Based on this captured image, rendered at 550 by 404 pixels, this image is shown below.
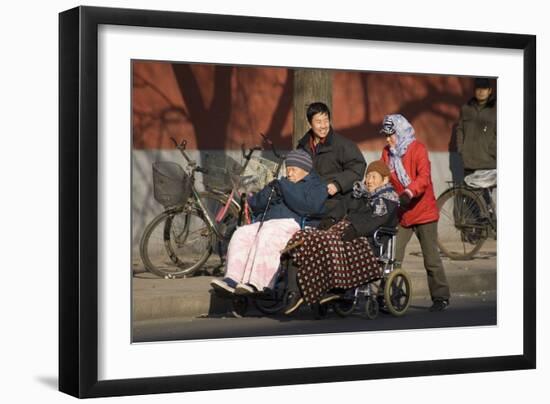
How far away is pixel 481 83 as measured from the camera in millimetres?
14703

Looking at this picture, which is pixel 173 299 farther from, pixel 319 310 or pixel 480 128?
pixel 480 128

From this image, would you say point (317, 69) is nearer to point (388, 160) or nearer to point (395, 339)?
point (388, 160)

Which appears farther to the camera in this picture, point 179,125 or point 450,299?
point 450,299

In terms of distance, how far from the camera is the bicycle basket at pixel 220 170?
13.8 meters

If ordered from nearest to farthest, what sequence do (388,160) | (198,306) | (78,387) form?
1. (78,387)
2. (198,306)
3. (388,160)

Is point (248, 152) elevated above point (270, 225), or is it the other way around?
point (248, 152)

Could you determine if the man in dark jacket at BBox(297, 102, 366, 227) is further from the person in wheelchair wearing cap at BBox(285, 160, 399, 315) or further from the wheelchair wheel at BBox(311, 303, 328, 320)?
the wheelchair wheel at BBox(311, 303, 328, 320)

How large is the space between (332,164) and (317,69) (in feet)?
2.86

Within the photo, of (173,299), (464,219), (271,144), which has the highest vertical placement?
(271,144)

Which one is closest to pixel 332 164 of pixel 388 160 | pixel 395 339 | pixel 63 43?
pixel 388 160

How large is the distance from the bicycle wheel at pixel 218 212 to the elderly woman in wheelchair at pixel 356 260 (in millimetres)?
516

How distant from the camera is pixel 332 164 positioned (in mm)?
14195

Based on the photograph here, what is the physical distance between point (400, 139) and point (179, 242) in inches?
83.5

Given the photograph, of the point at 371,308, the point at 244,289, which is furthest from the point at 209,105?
the point at 371,308
